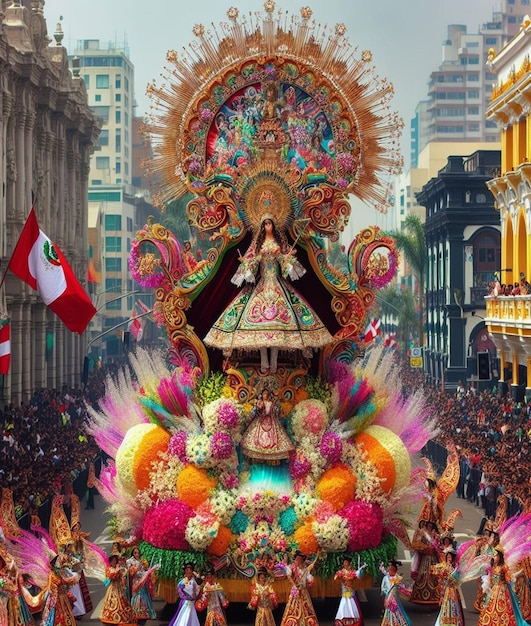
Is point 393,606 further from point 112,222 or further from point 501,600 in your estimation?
point 112,222

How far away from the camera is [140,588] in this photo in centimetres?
Answer: 2158

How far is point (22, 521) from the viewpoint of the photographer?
27.1 meters

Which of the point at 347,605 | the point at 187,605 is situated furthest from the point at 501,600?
the point at 187,605

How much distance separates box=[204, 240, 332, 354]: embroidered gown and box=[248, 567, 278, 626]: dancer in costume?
359cm

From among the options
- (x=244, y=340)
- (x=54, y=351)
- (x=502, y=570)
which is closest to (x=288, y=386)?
(x=244, y=340)

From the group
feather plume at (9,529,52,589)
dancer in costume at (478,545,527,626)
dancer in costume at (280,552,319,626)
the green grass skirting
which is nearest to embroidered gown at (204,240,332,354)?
the green grass skirting

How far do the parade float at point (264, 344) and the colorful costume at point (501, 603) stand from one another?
7.24 feet

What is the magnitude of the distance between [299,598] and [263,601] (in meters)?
Result: 0.51

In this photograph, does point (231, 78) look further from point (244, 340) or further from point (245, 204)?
point (244, 340)

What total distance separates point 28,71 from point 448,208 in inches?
924

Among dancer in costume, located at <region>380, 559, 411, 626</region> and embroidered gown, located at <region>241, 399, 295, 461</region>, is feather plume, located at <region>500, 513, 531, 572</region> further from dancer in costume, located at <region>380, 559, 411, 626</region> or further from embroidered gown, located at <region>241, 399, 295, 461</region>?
embroidered gown, located at <region>241, 399, 295, 461</region>

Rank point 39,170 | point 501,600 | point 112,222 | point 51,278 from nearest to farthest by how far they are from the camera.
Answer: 1. point 501,600
2. point 51,278
3. point 39,170
4. point 112,222

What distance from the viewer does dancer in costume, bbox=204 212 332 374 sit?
21750mm

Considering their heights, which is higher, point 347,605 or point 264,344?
point 264,344
